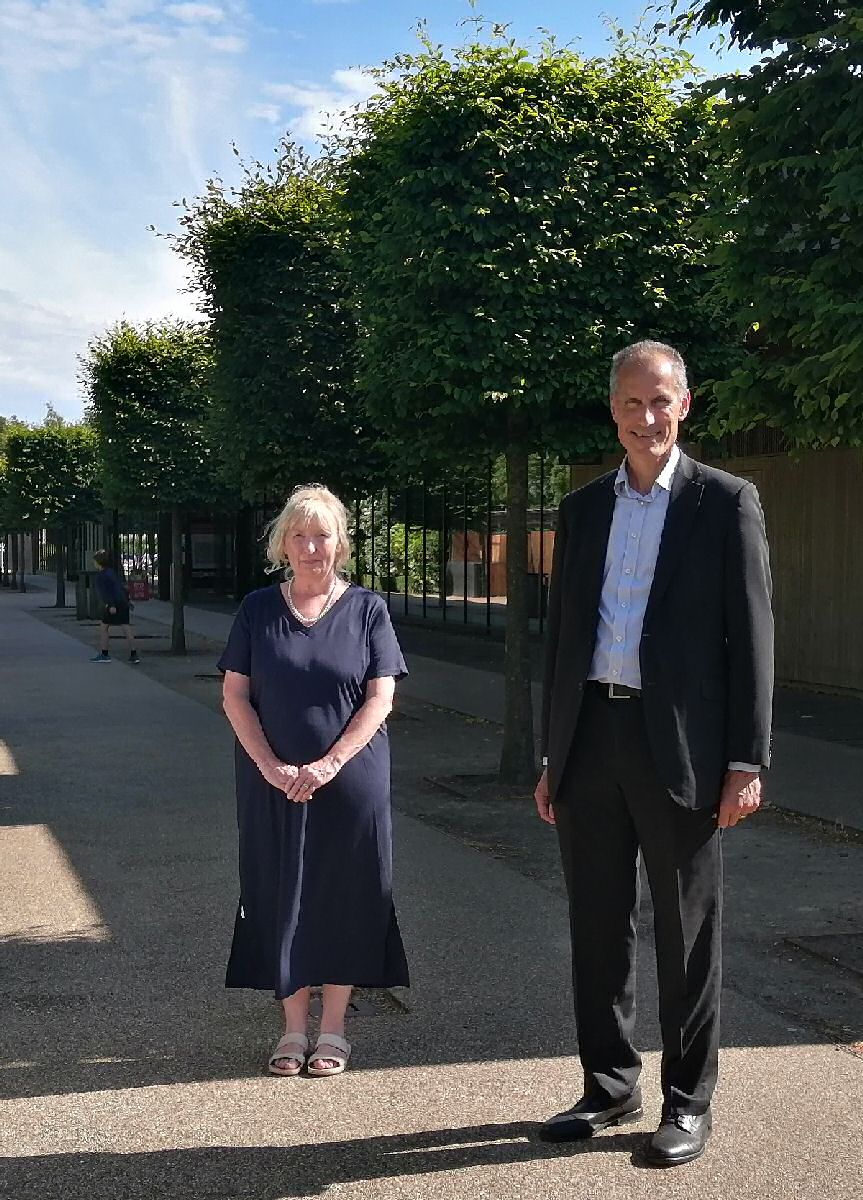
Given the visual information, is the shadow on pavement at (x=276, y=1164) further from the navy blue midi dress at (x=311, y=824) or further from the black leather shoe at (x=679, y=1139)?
the navy blue midi dress at (x=311, y=824)

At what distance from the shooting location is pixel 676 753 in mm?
3654

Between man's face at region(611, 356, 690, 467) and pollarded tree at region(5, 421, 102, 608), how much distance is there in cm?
3681

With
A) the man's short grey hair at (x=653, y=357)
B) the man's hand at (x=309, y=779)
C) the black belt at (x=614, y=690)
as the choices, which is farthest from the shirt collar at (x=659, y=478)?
the man's hand at (x=309, y=779)

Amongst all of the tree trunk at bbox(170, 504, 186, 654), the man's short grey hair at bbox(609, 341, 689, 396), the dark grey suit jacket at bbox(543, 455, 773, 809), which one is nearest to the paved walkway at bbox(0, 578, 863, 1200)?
the dark grey suit jacket at bbox(543, 455, 773, 809)

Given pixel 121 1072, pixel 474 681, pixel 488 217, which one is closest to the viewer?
pixel 121 1072

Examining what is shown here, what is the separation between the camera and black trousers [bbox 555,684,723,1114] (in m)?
3.77

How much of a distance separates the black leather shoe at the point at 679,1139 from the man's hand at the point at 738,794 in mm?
767

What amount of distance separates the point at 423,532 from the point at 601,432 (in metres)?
19.9

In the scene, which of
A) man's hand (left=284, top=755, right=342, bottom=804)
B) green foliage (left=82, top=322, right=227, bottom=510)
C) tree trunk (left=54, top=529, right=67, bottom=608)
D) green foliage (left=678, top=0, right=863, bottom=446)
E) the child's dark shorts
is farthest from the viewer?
tree trunk (left=54, top=529, right=67, bottom=608)

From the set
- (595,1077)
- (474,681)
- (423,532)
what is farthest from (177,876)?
(423,532)

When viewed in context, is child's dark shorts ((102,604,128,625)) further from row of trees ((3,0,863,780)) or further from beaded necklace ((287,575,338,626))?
beaded necklace ((287,575,338,626))

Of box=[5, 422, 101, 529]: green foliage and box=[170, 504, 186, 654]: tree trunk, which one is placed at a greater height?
box=[5, 422, 101, 529]: green foliage

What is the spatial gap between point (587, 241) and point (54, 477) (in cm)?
3239

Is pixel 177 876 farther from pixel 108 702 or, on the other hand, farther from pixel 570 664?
pixel 108 702
